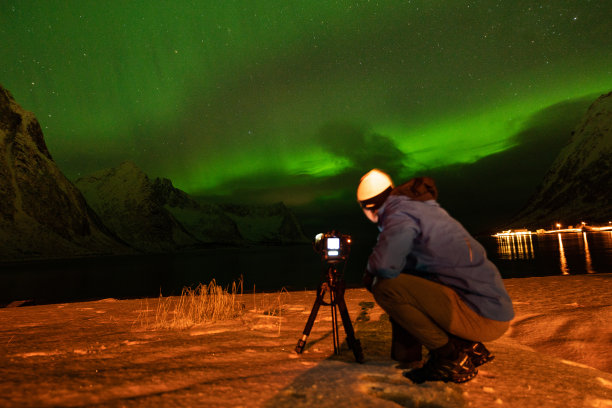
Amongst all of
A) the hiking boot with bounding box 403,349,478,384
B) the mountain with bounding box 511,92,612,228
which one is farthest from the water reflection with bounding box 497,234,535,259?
the mountain with bounding box 511,92,612,228

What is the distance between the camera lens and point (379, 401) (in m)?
2.32

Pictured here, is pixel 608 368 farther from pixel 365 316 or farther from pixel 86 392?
pixel 86 392

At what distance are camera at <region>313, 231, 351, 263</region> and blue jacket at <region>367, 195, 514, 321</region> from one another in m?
0.77

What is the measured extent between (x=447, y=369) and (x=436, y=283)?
23.8 inches

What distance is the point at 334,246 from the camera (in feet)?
10.9

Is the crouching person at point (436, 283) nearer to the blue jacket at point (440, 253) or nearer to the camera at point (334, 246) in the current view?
the blue jacket at point (440, 253)

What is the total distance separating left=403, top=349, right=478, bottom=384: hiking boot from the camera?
2590mm

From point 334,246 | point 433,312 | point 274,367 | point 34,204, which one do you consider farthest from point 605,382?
point 34,204

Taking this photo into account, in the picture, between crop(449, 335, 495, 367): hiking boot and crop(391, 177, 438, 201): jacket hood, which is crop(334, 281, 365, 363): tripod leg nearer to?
crop(449, 335, 495, 367): hiking boot

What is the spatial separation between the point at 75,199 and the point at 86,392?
6236 inches

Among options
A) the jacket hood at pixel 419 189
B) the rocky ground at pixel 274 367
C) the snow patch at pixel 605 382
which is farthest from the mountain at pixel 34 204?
the snow patch at pixel 605 382

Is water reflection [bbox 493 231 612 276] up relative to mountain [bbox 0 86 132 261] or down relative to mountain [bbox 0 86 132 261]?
down

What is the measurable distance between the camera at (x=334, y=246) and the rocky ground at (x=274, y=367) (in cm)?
89

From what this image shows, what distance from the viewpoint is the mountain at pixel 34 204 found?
10875 centimetres
